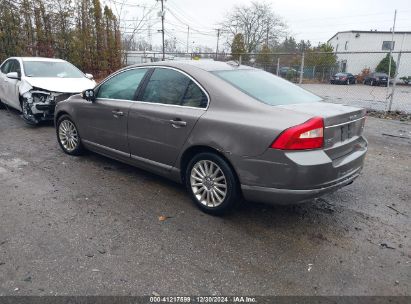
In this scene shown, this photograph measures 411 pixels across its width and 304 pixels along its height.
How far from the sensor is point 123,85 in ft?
14.8

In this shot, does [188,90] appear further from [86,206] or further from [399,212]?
[399,212]

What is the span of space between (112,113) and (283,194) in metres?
2.60

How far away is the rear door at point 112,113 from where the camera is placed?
172 inches

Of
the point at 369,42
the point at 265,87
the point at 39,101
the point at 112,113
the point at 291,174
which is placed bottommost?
the point at 291,174

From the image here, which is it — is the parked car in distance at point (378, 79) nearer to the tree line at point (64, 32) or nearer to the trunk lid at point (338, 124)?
the tree line at point (64, 32)

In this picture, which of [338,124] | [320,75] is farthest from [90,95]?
[320,75]

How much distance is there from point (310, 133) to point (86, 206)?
2.53 meters

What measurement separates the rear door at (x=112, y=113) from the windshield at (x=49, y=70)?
12.5ft

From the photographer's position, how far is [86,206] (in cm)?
376

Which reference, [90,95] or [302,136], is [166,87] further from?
[302,136]

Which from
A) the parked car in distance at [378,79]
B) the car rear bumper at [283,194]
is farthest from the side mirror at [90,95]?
the parked car in distance at [378,79]

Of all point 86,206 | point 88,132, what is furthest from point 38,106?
point 86,206

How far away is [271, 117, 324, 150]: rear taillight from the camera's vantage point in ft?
9.59

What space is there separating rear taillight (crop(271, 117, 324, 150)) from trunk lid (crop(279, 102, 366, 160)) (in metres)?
0.10
